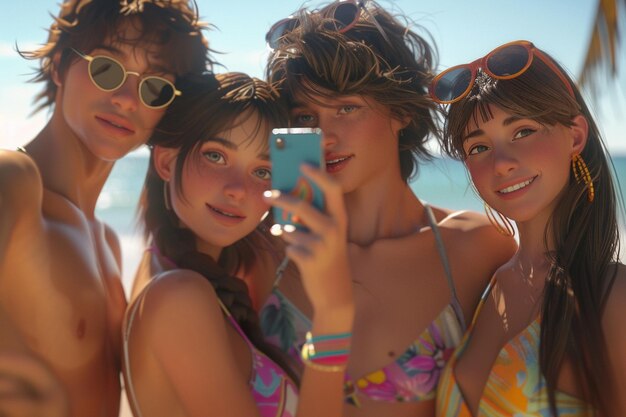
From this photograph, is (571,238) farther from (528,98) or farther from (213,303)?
(213,303)

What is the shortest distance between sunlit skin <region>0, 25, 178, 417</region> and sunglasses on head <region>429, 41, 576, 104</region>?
4.23 feet

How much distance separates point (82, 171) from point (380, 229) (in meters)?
1.49

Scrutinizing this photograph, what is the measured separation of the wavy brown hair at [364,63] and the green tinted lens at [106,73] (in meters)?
0.71

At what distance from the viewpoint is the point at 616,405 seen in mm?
2482

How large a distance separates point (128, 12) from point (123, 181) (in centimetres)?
4008

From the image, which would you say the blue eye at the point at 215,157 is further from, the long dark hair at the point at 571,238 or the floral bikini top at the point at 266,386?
the long dark hair at the point at 571,238

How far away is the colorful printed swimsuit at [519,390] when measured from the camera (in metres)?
2.54

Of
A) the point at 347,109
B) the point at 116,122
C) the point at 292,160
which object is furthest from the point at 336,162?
the point at 292,160

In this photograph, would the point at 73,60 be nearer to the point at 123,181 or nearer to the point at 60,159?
the point at 60,159

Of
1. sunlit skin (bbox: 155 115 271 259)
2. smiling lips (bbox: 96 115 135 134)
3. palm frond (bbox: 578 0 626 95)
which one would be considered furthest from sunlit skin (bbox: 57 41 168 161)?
palm frond (bbox: 578 0 626 95)

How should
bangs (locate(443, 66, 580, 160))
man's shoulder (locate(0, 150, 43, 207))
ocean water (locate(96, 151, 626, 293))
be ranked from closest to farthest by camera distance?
man's shoulder (locate(0, 150, 43, 207)), bangs (locate(443, 66, 580, 160)), ocean water (locate(96, 151, 626, 293))

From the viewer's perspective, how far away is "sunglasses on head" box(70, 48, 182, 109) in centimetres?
292

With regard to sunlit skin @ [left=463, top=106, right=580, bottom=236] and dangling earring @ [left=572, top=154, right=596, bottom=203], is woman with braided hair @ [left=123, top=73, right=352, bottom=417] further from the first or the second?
dangling earring @ [left=572, top=154, right=596, bottom=203]

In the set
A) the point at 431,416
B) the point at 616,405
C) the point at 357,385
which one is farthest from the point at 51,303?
the point at 616,405
